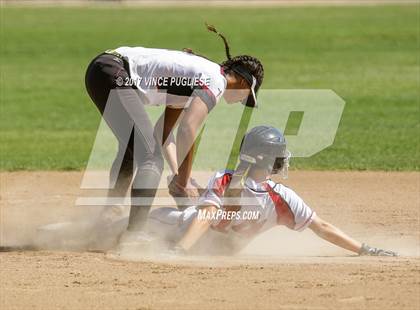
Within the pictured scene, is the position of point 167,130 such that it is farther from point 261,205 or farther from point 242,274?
point 242,274

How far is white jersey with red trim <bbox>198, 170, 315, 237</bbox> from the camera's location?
829cm

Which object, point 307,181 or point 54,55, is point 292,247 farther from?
point 54,55

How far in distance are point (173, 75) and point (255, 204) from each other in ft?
4.46

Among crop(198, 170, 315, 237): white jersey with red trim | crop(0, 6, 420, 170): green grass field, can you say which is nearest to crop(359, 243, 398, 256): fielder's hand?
crop(198, 170, 315, 237): white jersey with red trim

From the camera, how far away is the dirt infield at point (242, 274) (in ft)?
Result: 21.7

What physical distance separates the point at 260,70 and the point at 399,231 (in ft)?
8.12

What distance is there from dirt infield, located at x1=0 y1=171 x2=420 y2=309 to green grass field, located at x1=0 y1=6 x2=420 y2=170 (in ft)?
10.8

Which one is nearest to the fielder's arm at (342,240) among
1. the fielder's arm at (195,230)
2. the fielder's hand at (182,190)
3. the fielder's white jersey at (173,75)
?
the fielder's arm at (195,230)

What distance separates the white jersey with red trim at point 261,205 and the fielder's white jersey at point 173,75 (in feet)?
2.37

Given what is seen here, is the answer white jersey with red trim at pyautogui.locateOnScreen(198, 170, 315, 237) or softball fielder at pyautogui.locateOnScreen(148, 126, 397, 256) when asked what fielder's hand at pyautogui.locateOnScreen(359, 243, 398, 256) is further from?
white jersey with red trim at pyautogui.locateOnScreen(198, 170, 315, 237)

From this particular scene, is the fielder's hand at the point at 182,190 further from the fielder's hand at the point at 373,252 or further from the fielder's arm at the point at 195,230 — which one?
the fielder's hand at the point at 373,252

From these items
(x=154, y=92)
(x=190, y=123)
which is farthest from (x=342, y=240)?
(x=154, y=92)

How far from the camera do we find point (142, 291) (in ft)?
22.7

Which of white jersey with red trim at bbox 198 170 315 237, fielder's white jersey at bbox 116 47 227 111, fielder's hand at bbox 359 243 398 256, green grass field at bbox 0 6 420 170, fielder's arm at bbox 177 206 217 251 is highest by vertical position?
fielder's white jersey at bbox 116 47 227 111
